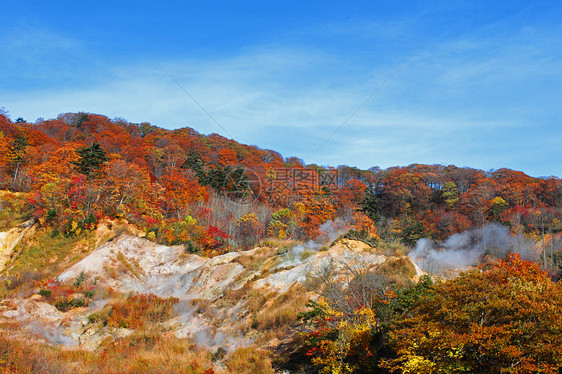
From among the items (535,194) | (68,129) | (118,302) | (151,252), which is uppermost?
(68,129)

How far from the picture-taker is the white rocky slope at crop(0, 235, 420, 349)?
56.9 ft

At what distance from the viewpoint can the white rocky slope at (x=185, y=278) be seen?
56.9 feet

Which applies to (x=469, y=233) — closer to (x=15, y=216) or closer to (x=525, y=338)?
(x=525, y=338)

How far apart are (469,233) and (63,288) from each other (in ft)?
169

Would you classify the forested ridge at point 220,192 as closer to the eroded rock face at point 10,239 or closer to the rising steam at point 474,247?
the eroded rock face at point 10,239

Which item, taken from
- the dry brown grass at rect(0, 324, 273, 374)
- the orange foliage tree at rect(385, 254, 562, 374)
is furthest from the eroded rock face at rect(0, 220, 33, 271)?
the orange foliage tree at rect(385, 254, 562, 374)

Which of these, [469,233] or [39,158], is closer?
[39,158]

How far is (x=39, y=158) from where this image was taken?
38938mm

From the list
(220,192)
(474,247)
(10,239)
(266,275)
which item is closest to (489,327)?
(266,275)

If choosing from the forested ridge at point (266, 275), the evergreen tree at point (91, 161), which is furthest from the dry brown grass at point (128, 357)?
the evergreen tree at point (91, 161)

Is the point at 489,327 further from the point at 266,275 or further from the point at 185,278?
the point at 185,278

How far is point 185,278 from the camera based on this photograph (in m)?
23.9

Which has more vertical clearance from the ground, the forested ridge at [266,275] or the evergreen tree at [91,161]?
the evergreen tree at [91,161]

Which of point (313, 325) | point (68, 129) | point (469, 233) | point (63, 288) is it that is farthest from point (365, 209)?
point (68, 129)
